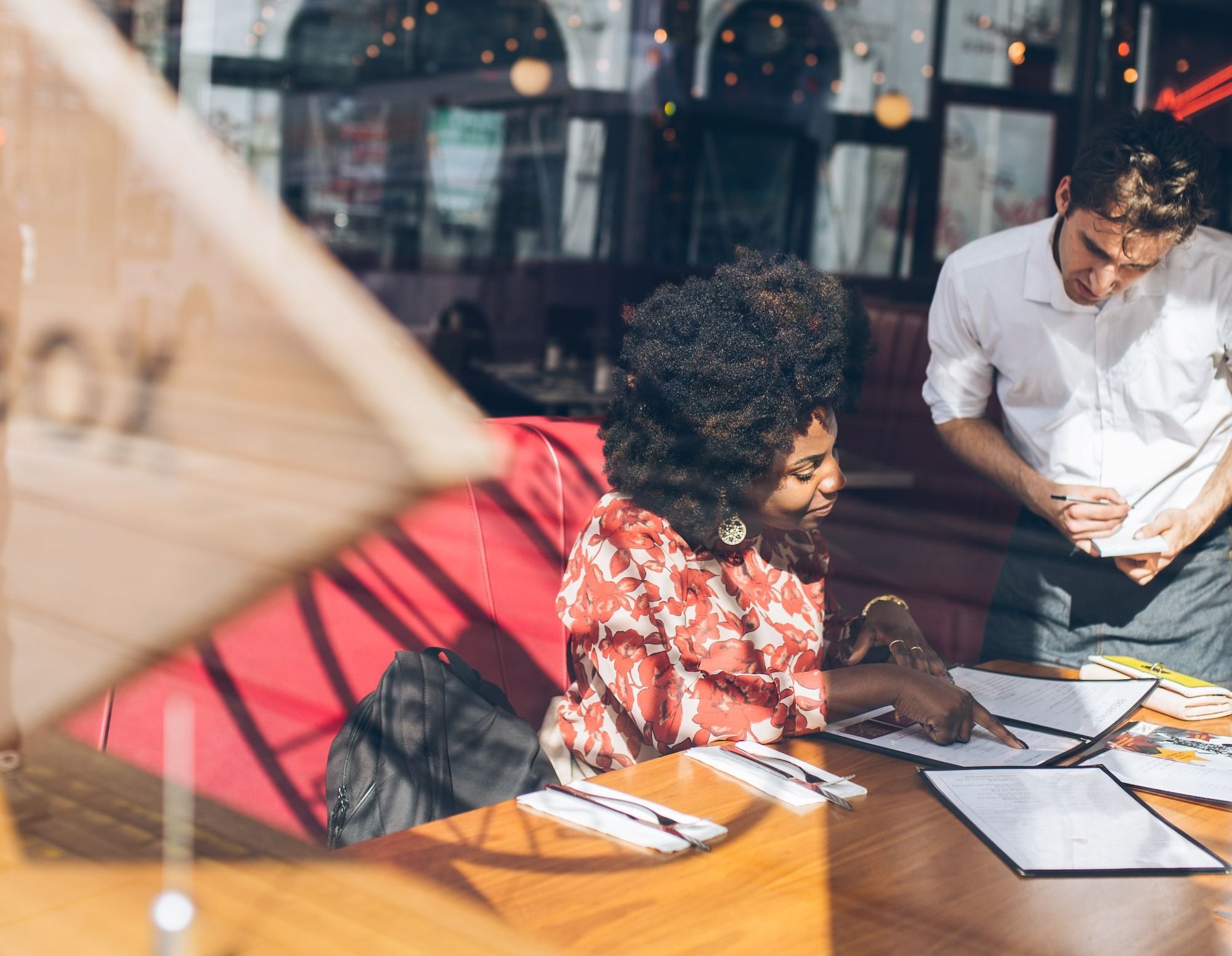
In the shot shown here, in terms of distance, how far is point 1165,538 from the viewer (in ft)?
6.99

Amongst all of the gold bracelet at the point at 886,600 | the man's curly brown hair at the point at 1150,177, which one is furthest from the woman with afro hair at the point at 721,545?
the man's curly brown hair at the point at 1150,177

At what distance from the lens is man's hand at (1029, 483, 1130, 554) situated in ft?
6.91

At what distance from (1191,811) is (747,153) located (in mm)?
8254

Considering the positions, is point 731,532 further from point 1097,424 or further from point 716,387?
point 1097,424

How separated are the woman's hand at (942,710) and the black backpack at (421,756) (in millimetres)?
490

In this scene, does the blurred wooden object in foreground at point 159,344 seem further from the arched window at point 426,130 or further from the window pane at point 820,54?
the window pane at point 820,54

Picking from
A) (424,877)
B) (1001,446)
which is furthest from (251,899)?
(1001,446)

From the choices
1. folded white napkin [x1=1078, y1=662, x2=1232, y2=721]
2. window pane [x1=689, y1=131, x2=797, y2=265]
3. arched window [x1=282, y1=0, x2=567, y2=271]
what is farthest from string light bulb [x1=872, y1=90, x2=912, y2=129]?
folded white napkin [x1=1078, y1=662, x2=1232, y2=721]

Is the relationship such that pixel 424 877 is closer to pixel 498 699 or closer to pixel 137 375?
pixel 498 699

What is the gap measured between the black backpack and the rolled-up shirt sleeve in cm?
126

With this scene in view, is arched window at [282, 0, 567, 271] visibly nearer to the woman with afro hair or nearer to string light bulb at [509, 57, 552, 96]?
string light bulb at [509, 57, 552, 96]

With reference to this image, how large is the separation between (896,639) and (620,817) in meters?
0.84

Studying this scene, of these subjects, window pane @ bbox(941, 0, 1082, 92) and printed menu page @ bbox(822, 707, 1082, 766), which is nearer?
printed menu page @ bbox(822, 707, 1082, 766)

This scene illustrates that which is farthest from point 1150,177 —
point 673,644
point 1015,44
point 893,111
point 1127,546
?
point 893,111
